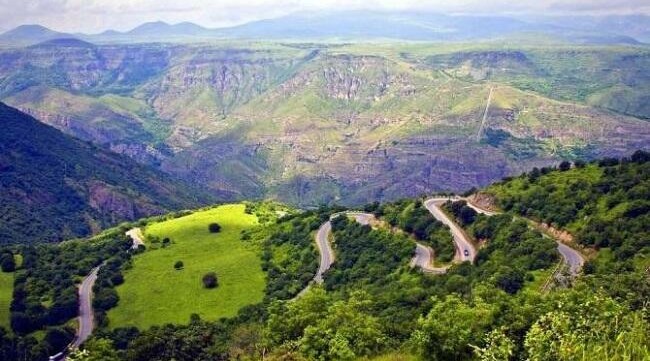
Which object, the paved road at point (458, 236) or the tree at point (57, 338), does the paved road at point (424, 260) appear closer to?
the paved road at point (458, 236)

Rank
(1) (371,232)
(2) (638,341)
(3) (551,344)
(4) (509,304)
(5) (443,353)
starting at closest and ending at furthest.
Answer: (2) (638,341) < (3) (551,344) < (5) (443,353) < (4) (509,304) < (1) (371,232)

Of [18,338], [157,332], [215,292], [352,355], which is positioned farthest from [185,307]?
[352,355]

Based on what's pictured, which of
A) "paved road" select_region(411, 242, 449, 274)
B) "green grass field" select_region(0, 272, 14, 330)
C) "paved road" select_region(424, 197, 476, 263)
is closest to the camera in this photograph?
"paved road" select_region(411, 242, 449, 274)

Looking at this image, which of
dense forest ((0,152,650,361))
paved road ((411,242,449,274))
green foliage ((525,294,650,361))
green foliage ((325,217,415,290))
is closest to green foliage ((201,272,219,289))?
dense forest ((0,152,650,361))

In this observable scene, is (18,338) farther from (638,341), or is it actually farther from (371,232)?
(638,341)

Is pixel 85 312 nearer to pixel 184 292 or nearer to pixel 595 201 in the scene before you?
pixel 184 292

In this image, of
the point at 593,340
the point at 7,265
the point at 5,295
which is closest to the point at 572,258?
the point at 593,340

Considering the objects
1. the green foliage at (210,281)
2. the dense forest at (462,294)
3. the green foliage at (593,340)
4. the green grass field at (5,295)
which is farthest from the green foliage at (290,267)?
the green foliage at (593,340)

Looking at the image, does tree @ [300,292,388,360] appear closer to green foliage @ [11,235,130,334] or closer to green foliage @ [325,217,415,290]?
green foliage @ [325,217,415,290]
